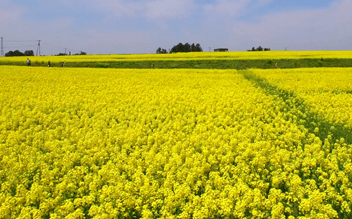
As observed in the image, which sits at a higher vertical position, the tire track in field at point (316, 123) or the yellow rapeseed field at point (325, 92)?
the yellow rapeseed field at point (325, 92)

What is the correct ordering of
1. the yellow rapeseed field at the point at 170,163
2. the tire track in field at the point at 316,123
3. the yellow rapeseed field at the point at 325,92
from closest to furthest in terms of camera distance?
1. the yellow rapeseed field at the point at 170,163
2. the tire track in field at the point at 316,123
3. the yellow rapeseed field at the point at 325,92

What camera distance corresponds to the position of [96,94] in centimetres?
1402

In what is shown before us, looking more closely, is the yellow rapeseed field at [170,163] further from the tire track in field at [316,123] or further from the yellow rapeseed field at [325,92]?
the yellow rapeseed field at [325,92]

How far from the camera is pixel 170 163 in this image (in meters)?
6.12

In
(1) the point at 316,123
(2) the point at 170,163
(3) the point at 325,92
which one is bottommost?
(2) the point at 170,163

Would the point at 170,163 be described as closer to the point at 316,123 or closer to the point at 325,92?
the point at 316,123

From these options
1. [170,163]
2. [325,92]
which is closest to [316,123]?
[170,163]

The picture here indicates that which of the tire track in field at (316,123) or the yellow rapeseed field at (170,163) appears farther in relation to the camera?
the tire track in field at (316,123)

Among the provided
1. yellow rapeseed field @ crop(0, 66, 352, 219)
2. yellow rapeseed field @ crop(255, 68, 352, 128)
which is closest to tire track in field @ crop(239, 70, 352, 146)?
yellow rapeseed field @ crop(0, 66, 352, 219)

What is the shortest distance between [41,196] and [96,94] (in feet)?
30.7

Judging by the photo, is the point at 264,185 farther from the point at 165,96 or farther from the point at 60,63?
the point at 60,63

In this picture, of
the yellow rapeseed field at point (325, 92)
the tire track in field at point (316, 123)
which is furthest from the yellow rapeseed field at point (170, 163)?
the yellow rapeseed field at point (325, 92)

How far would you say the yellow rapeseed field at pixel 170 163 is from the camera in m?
4.70

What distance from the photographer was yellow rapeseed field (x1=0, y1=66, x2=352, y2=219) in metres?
4.70
